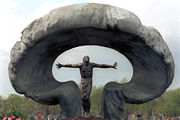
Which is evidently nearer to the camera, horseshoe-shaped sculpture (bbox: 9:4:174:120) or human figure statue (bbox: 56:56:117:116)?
horseshoe-shaped sculpture (bbox: 9:4:174:120)

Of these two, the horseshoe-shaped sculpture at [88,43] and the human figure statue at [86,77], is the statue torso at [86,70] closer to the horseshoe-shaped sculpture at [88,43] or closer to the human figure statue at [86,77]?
the human figure statue at [86,77]

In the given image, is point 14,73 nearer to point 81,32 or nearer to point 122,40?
point 81,32

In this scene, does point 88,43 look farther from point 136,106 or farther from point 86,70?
point 136,106

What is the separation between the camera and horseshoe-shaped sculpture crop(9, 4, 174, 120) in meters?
7.53

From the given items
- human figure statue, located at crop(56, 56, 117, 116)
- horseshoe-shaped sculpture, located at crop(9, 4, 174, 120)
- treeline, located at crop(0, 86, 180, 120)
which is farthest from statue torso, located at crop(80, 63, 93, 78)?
treeline, located at crop(0, 86, 180, 120)

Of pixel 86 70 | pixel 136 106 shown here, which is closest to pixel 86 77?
pixel 86 70

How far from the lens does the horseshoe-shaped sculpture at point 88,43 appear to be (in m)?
7.53

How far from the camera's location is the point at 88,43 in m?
8.72

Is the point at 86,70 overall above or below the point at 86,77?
above

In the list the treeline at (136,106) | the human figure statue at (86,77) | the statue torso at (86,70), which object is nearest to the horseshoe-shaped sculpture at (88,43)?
the human figure statue at (86,77)

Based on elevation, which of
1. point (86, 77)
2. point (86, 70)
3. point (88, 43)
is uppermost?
point (88, 43)

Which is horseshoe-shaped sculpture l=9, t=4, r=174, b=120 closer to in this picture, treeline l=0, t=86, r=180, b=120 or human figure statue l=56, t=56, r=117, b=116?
human figure statue l=56, t=56, r=117, b=116

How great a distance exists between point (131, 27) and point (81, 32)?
1.50 metres

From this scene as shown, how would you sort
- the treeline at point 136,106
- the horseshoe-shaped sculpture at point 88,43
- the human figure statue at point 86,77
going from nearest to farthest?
the horseshoe-shaped sculpture at point 88,43 → the human figure statue at point 86,77 → the treeline at point 136,106
